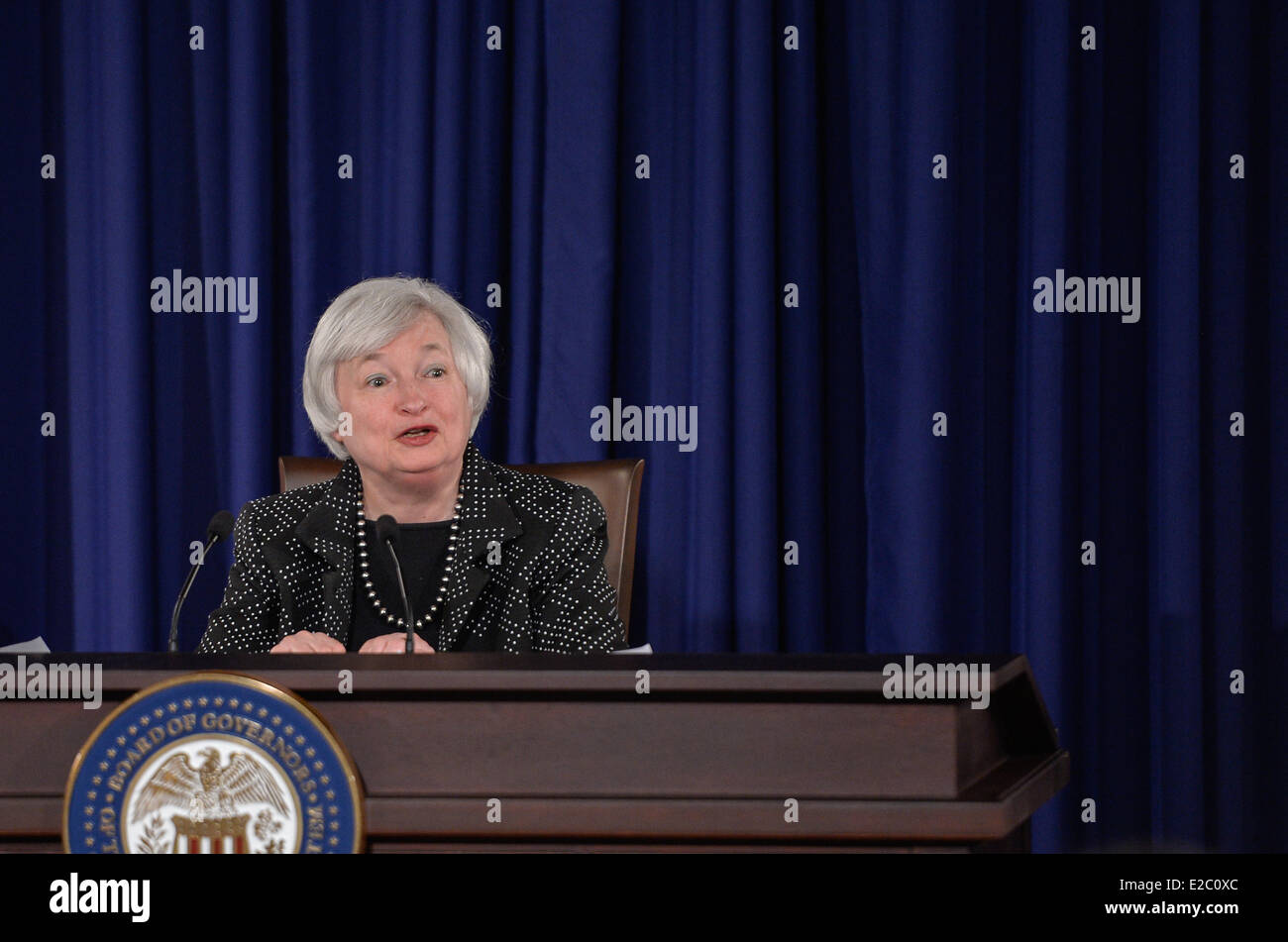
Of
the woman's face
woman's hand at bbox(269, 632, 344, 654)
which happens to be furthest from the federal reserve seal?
the woman's face

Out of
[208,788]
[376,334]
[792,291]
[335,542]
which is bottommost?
[208,788]

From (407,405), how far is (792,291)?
A: 44.9 inches

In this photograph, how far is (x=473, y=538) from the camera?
6.27ft

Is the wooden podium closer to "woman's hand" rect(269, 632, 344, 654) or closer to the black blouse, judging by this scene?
"woman's hand" rect(269, 632, 344, 654)

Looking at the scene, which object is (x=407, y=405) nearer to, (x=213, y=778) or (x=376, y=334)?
(x=376, y=334)

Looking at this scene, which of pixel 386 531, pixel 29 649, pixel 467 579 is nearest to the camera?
pixel 386 531

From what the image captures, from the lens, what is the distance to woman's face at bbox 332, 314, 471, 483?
1900 millimetres

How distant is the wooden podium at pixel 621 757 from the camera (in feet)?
3.43

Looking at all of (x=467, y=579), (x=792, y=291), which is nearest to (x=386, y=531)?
(x=467, y=579)

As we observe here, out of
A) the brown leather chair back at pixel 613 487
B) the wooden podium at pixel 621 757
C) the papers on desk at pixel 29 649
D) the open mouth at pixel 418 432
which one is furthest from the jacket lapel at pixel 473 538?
the wooden podium at pixel 621 757

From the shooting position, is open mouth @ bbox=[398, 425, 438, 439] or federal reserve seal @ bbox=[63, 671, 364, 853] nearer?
federal reserve seal @ bbox=[63, 671, 364, 853]

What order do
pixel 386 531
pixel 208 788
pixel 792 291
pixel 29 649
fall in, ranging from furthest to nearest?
pixel 792 291
pixel 29 649
pixel 386 531
pixel 208 788

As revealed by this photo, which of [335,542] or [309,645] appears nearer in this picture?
[309,645]

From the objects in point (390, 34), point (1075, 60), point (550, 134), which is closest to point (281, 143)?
point (390, 34)
